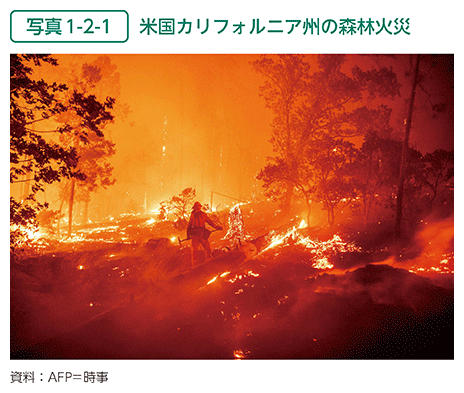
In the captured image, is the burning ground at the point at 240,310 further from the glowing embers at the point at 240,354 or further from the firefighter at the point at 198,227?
the firefighter at the point at 198,227

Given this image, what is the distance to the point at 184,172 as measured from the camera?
6962 centimetres

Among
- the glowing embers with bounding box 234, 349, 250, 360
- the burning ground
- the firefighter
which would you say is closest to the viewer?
A: the glowing embers with bounding box 234, 349, 250, 360

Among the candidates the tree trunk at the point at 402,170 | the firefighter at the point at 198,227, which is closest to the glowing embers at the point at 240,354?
the firefighter at the point at 198,227

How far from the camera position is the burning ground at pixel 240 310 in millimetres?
5562

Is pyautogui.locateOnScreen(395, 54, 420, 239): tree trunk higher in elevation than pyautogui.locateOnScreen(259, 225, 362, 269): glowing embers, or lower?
higher

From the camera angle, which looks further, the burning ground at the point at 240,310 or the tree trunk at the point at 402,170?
the tree trunk at the point at 402,170

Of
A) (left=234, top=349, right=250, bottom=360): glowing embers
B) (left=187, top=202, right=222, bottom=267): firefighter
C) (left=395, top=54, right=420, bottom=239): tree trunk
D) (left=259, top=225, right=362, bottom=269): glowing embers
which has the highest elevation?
(left=395, top=54, right=420, bottom=239): tree trunk

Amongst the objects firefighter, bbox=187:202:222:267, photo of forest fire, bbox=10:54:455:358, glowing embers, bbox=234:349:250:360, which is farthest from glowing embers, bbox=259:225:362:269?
glowing embers, bbox=234:349:250:360

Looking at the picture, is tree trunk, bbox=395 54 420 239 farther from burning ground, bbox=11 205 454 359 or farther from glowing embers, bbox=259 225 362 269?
glowing embers, bbox=259 225 362 269

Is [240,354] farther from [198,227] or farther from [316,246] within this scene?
[316,246]

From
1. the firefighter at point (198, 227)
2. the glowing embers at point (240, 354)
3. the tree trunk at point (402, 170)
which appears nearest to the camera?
the glowing embers at point (240, 354)

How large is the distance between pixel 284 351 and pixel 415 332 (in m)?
2.92

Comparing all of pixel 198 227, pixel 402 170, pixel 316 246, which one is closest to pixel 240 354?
pixel 198 227

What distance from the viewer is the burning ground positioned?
18.2 ft
